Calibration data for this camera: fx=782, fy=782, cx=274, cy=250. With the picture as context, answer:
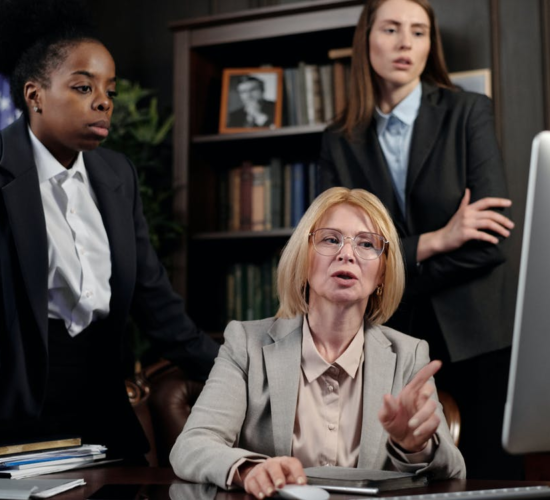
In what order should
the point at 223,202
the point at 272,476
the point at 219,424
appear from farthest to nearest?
the point at 223,202
the point at 219,424
the point at 272,476

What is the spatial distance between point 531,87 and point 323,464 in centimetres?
195

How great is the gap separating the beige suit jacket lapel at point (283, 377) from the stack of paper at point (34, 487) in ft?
1.31

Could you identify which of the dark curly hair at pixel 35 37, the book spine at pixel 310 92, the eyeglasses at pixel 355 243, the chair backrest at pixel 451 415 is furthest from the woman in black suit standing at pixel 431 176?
the dark curly hair at pixel 35 37

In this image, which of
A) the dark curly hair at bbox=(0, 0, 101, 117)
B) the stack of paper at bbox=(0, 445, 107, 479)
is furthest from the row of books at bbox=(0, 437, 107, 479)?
the dark curly hair at bbox=(0, 0, 101, 117)

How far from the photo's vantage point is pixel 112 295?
79.7 inches

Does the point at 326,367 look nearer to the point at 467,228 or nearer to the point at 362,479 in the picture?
the point at 362,479

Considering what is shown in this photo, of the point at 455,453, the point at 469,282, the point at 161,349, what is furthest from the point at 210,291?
the point at 455,453

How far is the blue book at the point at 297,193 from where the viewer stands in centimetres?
317

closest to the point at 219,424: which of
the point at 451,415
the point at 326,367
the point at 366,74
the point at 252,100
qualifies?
the point at 326,367

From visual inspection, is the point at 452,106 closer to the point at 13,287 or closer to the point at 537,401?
the point at 13,287

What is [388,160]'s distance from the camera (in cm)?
240

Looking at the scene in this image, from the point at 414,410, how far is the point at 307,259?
0.51m

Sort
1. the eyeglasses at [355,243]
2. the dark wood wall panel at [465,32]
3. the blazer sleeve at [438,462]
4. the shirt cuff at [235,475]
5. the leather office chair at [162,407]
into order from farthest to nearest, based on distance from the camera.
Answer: the dark wood wall panel at [465,32], the leather office chair at [162,407], the eyeglasses at [355,243], the blazer sleeve at [438,462], the shirt cuff at [235,475]

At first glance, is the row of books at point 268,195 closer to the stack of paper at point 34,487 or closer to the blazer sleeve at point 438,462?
the blazer sleeve at point 438,462
